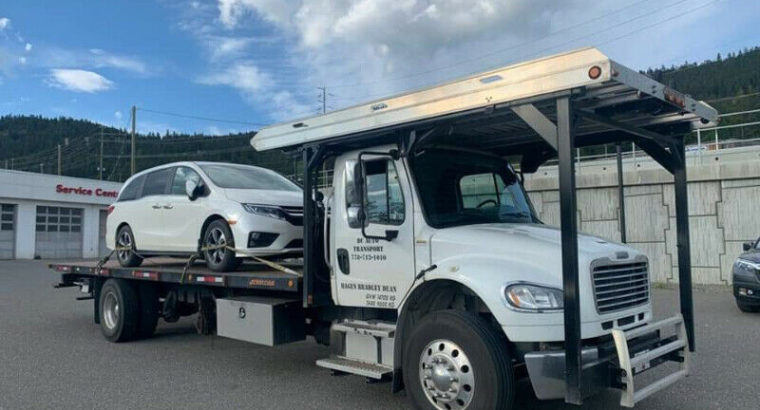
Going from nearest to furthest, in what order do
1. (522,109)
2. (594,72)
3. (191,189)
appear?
1. (594,72)
2. (522,109)
3. (191,189)

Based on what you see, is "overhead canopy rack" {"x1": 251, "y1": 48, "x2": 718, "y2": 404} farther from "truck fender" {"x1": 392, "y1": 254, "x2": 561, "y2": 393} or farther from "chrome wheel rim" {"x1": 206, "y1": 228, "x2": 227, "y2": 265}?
"chrome wheel rim" {"x1": 206, "y1": 228, "x2": 227, "y2": 265}

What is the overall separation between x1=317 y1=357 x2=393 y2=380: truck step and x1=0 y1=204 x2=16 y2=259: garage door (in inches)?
1452

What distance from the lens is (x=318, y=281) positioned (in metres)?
6.27

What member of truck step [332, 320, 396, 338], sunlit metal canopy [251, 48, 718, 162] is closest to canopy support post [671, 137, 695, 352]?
sunlit metal canopy [251, 48, 718, 162]

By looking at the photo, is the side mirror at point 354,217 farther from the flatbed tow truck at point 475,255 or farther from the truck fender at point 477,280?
the truck fender at point 477,280

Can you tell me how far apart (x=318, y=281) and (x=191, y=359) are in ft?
8.90

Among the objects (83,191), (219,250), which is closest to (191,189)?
(219,250)

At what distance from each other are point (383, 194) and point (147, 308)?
526 cm

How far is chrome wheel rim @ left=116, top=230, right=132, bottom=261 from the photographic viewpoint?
9422 millimetres

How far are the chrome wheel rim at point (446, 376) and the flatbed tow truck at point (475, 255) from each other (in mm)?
11

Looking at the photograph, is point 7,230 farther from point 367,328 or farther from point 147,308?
point 367,328

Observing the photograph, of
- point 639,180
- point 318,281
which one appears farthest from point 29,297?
point 639,180

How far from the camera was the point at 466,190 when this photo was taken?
5.84 meters

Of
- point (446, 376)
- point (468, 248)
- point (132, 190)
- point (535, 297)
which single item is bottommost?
point (446, 376)
